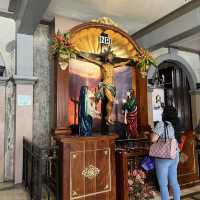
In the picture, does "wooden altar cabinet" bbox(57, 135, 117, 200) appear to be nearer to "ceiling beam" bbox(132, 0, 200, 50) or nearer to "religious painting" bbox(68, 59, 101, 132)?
"religious painting" bbox(68, 59, 101, 132)

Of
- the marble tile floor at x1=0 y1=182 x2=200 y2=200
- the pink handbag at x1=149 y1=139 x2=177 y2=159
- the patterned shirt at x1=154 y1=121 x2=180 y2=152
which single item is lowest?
the marble tile floor at x1=0 y1=182 x2=200 y2=200

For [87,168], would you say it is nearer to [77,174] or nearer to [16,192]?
[77,174]

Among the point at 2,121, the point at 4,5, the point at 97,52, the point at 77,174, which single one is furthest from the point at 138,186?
the point at 4,5

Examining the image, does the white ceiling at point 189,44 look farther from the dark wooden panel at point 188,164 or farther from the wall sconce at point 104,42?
the dark wooden panel at point 188,164

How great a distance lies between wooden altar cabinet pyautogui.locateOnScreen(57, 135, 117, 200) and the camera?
264 centimetres

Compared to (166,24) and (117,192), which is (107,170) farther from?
(166,24)

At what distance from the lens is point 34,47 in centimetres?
436

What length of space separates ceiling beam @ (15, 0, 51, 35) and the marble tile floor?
102 inches

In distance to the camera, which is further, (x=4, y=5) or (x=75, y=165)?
(x=4, y=5)

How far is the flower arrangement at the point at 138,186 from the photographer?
10.2ft

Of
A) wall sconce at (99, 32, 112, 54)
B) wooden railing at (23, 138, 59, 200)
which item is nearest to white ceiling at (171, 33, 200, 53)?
wall sconce at (99, 32, 112, 54)

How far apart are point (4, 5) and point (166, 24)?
2.88 metres

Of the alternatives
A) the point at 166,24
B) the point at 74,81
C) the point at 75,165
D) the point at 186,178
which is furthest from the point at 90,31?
the point at 186,178

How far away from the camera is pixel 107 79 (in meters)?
4.06
